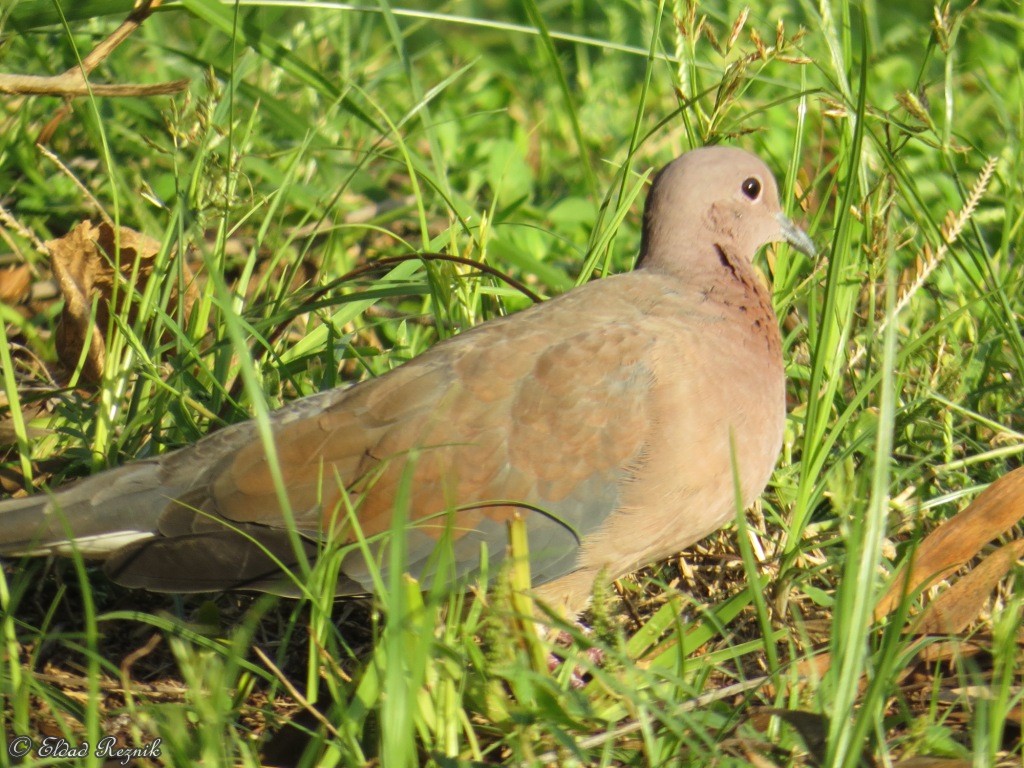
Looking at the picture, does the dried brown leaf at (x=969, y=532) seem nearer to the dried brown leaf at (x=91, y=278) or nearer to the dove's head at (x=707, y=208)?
the dove's head at (x=707, y=208)

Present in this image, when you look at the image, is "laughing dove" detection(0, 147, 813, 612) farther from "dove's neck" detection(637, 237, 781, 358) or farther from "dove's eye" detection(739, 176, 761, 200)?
"dove's eye" detection(739, 176, 761, 200)

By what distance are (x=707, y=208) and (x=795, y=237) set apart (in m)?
0.31

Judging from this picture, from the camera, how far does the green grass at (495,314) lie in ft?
7.70

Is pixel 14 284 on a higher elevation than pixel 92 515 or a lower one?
higher

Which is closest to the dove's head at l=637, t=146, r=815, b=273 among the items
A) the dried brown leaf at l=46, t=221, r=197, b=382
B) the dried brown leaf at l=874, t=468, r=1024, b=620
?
the dried brown leaf at l=874, t=468, r=1024, b=620

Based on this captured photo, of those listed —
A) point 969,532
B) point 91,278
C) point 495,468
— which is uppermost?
point 91,278

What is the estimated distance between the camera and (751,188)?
11.4 ft

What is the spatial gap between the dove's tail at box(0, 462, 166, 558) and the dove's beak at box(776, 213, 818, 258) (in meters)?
1.81

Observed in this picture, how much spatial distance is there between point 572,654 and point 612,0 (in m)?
4.38

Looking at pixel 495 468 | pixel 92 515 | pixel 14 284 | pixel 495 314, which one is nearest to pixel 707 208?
pixel 495 314

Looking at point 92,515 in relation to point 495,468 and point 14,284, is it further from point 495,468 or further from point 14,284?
point 14,284

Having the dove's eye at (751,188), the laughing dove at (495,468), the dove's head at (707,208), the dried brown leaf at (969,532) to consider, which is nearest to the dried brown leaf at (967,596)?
the dried brown leaf at (969,532)

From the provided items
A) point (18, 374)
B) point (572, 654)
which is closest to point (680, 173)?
point (572, 654)

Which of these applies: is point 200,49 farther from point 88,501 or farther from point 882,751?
point 882,751
